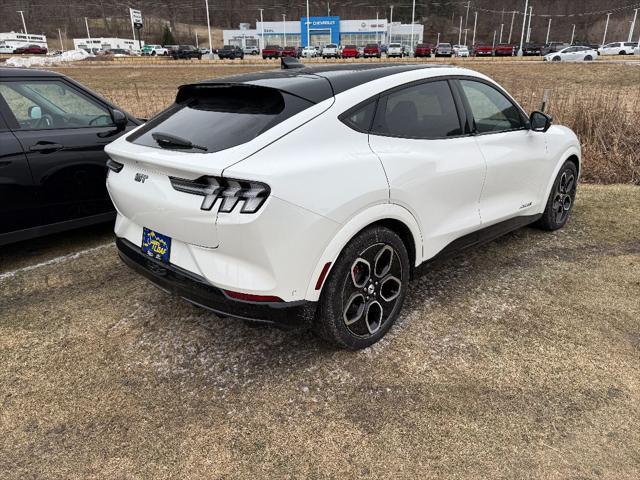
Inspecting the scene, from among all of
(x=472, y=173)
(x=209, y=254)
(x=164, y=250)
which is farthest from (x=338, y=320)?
(x=472, y=173)

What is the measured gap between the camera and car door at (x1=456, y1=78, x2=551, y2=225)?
12.2ft

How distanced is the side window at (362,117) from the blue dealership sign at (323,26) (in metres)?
86.1

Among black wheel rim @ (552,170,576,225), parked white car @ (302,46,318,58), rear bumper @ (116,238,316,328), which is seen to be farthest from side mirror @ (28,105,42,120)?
parked white car @ (302,46,318,58)

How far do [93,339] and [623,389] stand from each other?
10.6 feet

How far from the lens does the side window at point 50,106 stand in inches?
170

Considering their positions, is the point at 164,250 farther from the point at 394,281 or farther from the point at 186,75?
the point at 186,75

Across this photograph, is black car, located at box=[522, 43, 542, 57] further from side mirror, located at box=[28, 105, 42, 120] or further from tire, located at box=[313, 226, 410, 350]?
tire, located at box=[313, 226, 410, 350]

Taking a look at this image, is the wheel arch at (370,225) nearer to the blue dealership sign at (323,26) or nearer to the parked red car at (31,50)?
the parked red car at (31,50)

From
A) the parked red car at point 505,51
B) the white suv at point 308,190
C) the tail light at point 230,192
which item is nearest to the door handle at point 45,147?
the white suv at point 308,190

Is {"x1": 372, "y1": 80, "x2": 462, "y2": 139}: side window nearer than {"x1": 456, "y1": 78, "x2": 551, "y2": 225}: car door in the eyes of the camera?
Yes

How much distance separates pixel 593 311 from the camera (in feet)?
11.6

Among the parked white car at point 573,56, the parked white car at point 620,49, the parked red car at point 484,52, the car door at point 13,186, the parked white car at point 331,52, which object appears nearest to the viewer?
the car door at point 13,186

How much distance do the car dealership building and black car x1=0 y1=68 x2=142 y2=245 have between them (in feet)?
274

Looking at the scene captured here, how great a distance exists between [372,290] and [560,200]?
297 cm
